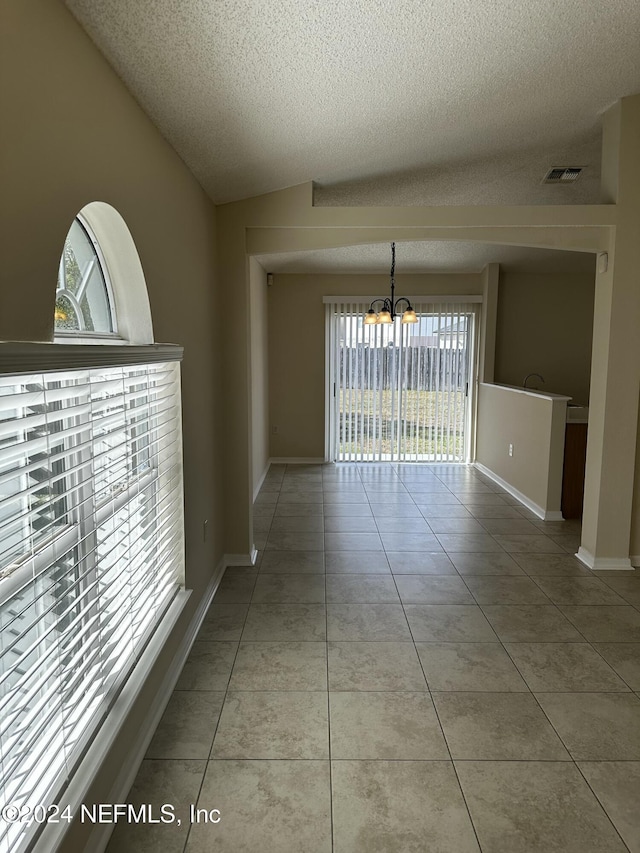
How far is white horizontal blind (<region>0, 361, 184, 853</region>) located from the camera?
121 centimetres

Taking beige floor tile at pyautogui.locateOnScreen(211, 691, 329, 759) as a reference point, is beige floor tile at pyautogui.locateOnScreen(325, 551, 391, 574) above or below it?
above

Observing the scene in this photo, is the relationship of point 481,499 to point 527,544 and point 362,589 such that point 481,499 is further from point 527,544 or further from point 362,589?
point 362,589

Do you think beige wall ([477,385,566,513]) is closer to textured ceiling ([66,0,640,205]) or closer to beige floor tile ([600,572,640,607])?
beige floor tile ([600,572,640,607])

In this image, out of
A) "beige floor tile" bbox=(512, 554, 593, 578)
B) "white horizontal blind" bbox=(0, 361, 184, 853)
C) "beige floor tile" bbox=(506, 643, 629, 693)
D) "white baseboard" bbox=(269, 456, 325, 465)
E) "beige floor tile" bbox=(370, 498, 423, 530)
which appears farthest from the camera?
"white baseboard" bbox=(269, 456, 325, 465)

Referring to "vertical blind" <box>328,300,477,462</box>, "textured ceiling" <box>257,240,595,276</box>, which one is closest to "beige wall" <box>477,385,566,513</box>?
"vertical blind" <box>328,300,477,462</box>

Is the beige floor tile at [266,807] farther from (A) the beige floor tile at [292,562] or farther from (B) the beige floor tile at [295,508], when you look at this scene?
(B) the beige floor tile at [295,508]

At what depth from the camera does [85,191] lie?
1.58 metres

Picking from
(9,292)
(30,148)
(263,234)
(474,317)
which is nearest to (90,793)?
(9,292)

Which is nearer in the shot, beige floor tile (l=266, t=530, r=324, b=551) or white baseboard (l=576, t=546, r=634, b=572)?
white baseboard (l=576, t=546, r=634, b=572)

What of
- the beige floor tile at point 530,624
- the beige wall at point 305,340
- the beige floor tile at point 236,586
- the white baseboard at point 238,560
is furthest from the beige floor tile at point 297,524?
the beige wall at point 305,340

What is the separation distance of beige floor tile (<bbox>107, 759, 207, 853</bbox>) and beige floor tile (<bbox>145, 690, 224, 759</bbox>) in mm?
56

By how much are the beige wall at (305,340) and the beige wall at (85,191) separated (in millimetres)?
4197

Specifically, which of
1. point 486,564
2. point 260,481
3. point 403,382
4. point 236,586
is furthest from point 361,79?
point 403,382

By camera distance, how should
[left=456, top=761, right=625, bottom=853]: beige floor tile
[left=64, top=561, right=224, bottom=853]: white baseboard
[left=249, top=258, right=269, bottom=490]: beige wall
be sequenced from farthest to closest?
[left=249, top=258, right=269, bottom=490]: beige wall
[left=456, top=761, right=625, bottom=853]: beige floor tile
[left=64, top=561, right=224, bottom=853]: white baseboard
